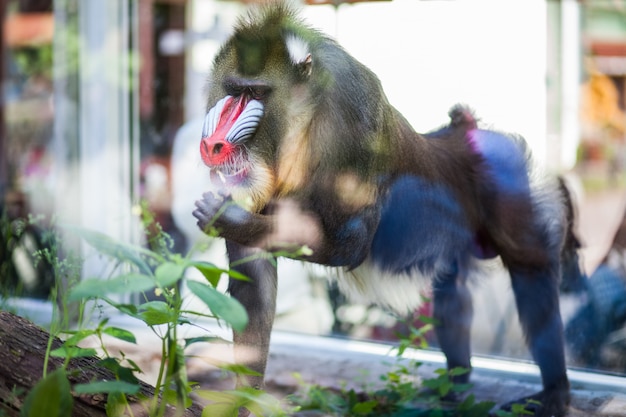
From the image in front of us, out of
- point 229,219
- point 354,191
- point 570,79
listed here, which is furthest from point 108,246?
point 570,79

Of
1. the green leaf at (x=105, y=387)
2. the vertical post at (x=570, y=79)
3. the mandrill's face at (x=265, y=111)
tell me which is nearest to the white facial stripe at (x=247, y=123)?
Result: the mandrill's face at (x=265, y=111)

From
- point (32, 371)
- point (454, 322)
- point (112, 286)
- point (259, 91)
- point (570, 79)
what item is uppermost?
point (570, 79)

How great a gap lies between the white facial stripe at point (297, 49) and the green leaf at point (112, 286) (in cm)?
97

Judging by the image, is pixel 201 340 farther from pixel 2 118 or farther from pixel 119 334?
pixel 2 118

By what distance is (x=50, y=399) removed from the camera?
153 cm

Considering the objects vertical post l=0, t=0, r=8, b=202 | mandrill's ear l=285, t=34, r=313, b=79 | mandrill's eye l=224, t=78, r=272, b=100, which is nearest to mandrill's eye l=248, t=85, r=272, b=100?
mandrill's eye l=224, t=78, r=272, b=100

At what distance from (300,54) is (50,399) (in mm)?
1218

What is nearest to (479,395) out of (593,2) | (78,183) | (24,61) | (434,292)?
(434,292)

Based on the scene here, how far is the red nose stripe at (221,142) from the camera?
2.16 m

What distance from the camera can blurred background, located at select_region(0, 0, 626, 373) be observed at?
114 inches

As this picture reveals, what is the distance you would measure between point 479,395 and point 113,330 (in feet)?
5.14

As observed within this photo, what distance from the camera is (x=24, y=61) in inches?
212

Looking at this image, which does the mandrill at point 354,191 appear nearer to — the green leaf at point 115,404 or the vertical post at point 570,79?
the green leaf at point 115,404

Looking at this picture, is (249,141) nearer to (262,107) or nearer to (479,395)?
(262,107)
